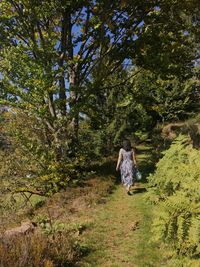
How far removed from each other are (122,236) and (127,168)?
171 inches

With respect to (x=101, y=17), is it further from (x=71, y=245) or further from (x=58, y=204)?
(x=71, y=245)

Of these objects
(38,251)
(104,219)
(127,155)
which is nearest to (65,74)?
(127,155)

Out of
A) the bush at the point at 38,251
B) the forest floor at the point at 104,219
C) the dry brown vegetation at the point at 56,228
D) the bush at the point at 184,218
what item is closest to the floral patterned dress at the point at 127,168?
the forest floor at the point at 104,219

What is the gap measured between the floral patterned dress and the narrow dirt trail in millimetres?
807

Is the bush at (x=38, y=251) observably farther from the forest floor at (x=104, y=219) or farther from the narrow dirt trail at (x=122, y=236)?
the narrow dirt trail at (x=122, y=236)

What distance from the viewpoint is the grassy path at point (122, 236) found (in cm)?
717

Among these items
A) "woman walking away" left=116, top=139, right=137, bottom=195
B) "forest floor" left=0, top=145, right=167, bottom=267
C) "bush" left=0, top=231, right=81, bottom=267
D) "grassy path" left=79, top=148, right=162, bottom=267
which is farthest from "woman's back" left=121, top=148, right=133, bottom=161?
"bush" left=0, top=231, right=81, bottom=267

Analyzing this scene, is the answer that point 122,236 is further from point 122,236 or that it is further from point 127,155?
point 127,155

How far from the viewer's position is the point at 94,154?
17.2 meters

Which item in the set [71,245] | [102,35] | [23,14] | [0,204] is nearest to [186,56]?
[102,35]

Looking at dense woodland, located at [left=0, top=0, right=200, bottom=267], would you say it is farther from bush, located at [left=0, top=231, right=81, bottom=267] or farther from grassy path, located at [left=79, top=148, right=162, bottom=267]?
bush, located at [left=0, top=231, right=81, bottom=267]

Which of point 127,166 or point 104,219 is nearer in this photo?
point 104,219

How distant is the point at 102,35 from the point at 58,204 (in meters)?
7.13

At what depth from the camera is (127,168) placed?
41.4 feet
